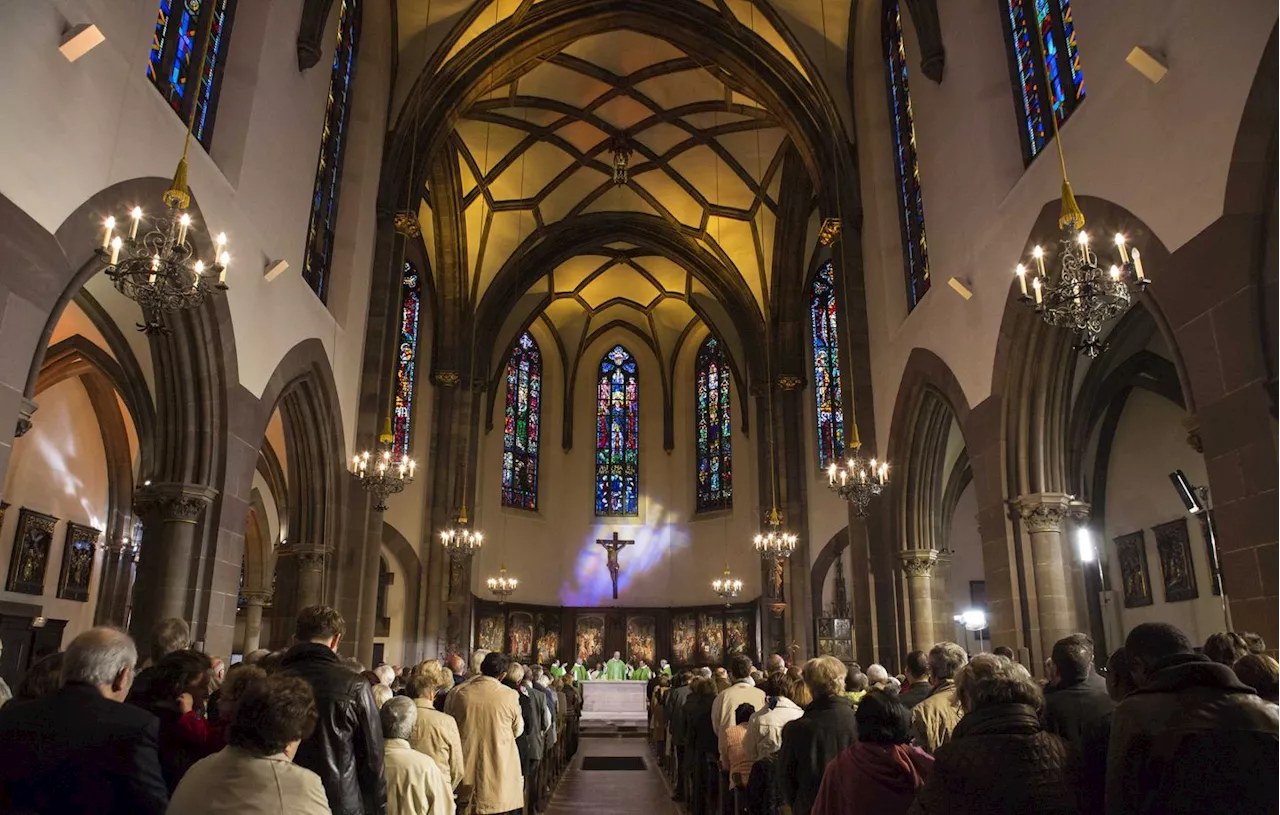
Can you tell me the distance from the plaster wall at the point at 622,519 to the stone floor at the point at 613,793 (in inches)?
463

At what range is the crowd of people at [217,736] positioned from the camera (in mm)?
2562

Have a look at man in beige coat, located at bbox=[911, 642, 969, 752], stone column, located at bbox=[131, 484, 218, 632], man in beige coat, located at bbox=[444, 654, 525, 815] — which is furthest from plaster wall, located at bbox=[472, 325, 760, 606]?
man in beige coat, located at bbox=[911, 642, 969, 752]

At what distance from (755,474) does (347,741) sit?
22081 millimetres

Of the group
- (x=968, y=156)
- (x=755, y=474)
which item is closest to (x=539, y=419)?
(x=755, y=474)

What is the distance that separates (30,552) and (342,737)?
1366 centimetres

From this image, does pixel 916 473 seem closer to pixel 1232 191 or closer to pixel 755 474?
pixel 1232 191

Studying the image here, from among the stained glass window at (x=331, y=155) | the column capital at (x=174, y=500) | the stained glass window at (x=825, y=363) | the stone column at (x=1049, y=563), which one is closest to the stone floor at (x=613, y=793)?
the stone column at (x=1049, y=563)

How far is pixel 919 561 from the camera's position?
44.4 feet

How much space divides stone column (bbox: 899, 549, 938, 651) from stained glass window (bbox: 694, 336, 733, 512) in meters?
13.3

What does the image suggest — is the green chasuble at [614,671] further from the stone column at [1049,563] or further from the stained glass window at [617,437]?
the stone column at [1049,563]

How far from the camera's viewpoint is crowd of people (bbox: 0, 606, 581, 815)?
2562 millimetres

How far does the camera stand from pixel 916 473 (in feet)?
44.8

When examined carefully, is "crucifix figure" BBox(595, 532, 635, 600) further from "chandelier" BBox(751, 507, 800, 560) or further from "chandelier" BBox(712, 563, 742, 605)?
"chandelier" BBox(751, 507, 800, 560)

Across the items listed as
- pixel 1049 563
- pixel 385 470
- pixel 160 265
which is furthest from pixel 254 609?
pixel 1049 563
